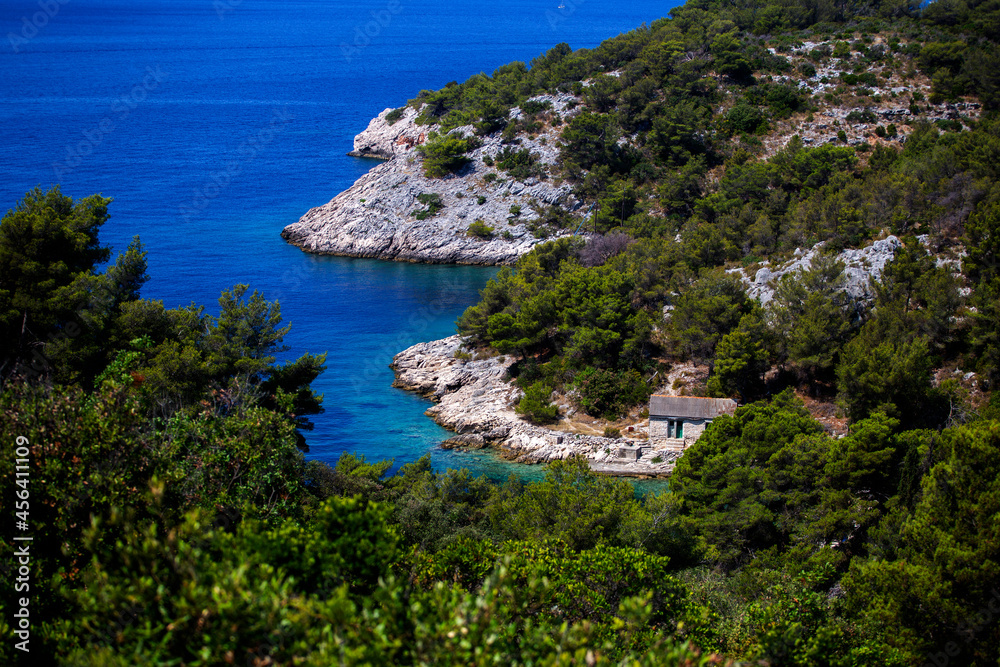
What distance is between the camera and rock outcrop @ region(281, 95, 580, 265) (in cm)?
6438

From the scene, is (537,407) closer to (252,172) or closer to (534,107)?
(534,107)

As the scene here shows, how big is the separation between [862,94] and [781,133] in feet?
26.9

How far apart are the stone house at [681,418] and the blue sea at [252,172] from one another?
6906mm

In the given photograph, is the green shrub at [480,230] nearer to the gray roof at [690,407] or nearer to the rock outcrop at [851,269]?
the rock outcrop at [851,269]

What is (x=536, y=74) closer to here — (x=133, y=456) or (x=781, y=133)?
(x=781, y=133)

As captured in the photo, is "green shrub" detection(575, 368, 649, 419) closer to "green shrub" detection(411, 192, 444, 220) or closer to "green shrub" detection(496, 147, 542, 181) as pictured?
"green shrub" detection(411, 192, 444, 220)

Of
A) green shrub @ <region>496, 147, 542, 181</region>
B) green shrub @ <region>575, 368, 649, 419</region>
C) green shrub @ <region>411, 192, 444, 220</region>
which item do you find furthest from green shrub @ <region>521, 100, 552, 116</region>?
green shrub @ <region>575, 368, 649, 419</region>

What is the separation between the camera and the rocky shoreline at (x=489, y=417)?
112 feet

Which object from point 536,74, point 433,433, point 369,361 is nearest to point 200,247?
point 369,361

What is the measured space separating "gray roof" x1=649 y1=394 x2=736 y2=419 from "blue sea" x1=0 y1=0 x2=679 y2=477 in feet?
23.8

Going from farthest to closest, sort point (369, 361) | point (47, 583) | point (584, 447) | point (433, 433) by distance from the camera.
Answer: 1. point (369, 361)
2. point (433, 433)
3. point (584, 447)
4. point (47, 583)

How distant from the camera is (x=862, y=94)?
2542 inches

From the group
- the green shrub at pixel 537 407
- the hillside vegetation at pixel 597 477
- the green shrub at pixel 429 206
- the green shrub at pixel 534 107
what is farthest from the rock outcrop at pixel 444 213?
the green shrub at pixel 537 407

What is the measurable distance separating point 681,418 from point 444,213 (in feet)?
127
